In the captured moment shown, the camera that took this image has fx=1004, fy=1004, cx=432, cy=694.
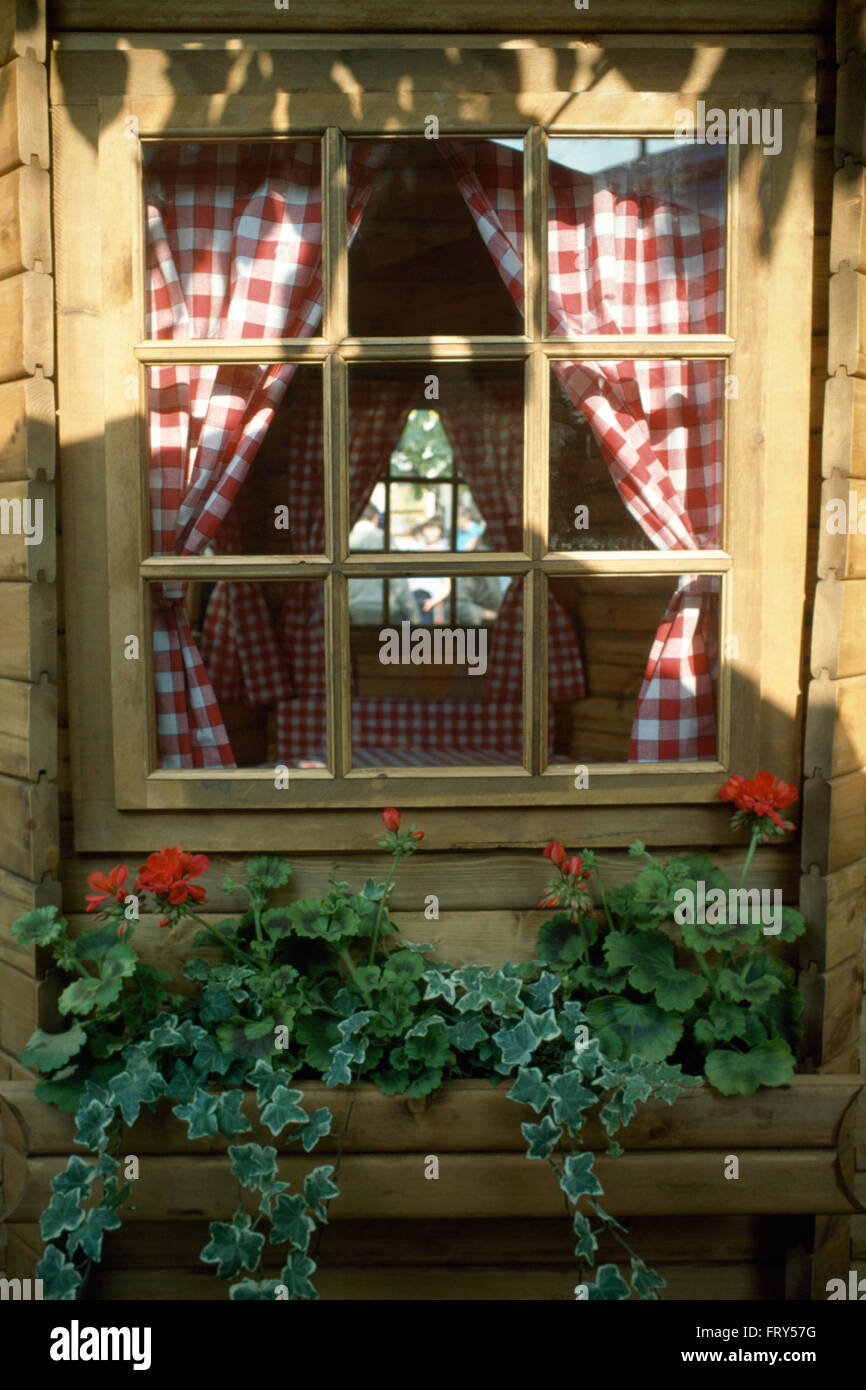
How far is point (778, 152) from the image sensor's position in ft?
6.33

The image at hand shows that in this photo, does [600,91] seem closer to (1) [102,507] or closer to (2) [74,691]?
(1) [102,507]

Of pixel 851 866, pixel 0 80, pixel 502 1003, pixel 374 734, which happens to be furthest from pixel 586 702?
pixel 0 80

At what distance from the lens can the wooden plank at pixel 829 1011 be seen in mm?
1971

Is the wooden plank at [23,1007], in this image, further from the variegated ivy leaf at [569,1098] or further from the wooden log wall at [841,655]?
the wooden log wall at [841,655]

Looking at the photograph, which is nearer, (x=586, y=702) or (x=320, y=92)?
(x=320, y=92)

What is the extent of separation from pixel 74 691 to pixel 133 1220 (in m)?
1.05

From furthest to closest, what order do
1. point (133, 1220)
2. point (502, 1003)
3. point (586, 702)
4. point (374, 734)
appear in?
point (374, 734), point (586, 702), point (133, 1220), point (502, 1003)

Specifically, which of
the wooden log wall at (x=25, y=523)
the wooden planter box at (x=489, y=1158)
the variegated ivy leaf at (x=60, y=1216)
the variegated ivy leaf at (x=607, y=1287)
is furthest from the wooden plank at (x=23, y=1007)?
the variegated ivy leaf at (x=607, y=1287)

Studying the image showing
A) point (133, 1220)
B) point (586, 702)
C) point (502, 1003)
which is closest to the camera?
point (502, 1003)

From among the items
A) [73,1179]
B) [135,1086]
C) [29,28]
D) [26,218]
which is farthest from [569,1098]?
[29,28]

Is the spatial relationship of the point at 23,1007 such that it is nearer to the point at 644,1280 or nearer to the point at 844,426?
the point at 644,1280

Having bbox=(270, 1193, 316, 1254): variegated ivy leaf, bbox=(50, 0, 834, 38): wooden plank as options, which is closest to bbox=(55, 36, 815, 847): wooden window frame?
bbox=(50, 0, 834, 38): wooden plank

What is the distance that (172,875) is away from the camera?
1748mm
